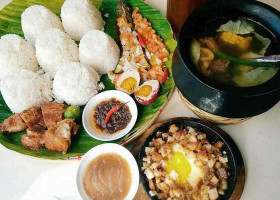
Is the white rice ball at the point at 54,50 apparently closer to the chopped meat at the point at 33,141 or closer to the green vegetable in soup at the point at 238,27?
the chopped meat at the point at 33,141

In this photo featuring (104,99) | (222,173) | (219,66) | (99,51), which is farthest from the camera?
(99,51)

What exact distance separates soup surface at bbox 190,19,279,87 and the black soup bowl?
0.10ft

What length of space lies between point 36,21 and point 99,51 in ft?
1.71

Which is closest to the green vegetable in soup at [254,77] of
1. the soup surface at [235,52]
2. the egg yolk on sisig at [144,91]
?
the soup surface at [235,52]

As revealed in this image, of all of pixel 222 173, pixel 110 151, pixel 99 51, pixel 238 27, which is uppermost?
pixel 238 27

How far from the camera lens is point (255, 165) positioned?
156cm

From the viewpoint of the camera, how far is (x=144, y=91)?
1724 millimetres

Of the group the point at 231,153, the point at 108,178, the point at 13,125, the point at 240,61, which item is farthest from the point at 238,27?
the point at 13,125

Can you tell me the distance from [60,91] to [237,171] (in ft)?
3.63

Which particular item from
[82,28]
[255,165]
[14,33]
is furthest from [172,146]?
[14,33]

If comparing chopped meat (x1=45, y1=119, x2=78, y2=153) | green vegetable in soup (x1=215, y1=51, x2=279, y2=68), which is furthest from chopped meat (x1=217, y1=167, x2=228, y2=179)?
Result: chopped meat (x1=45, y1=119, x2=78, y2=153)

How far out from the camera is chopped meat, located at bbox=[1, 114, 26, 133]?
1.72 m

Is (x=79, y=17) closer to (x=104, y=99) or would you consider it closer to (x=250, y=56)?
(x=104, y=99)

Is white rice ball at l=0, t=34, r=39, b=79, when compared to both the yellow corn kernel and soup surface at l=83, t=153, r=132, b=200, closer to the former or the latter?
soup surface at l=83, t=153, r=132, b=200
